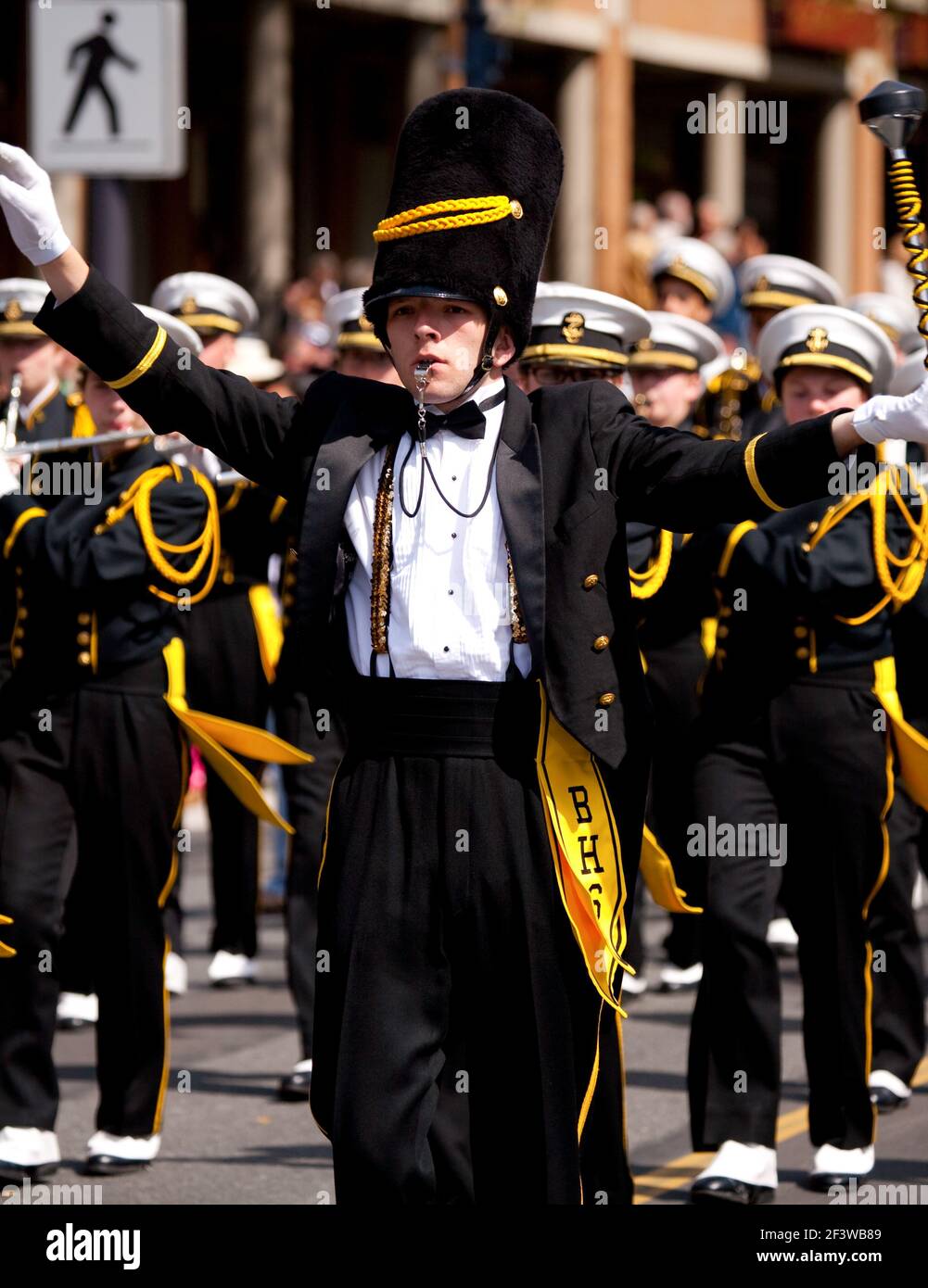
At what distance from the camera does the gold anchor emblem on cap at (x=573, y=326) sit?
7430mm

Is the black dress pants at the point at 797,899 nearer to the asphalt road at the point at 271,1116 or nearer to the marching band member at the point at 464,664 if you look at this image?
the asphalt road at the point at 271,1116

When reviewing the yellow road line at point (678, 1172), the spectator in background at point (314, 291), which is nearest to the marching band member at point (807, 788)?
the yellow road line at point (678, 1172)

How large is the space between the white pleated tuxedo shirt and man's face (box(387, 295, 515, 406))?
0.47ft

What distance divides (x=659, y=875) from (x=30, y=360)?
338 cm

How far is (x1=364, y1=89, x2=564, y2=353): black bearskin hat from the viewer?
15.6ft

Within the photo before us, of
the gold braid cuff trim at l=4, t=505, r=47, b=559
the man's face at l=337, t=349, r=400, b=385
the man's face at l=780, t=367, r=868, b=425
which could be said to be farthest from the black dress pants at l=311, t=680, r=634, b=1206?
the man's face at l=337, t=349, r=400, b=385

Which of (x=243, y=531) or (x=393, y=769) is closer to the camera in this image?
(x=393, y=769)

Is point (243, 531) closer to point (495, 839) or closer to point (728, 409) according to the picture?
point (728, 409)

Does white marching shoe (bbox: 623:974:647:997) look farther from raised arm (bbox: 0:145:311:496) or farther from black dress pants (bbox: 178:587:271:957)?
raised arm (bbox: 0:145:311:496)

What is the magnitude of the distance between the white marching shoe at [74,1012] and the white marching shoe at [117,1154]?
85.4 inches

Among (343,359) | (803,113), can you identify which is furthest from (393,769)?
(803,113)

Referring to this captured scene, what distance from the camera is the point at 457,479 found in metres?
4.86

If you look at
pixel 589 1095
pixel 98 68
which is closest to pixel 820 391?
pixel 589 1095
